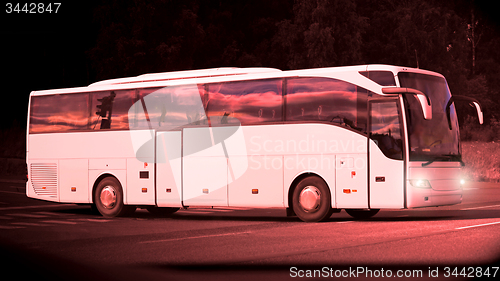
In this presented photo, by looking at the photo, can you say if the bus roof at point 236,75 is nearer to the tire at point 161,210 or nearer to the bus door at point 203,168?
the bus door at point 203,168

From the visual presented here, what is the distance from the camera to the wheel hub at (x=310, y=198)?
14.6 meters

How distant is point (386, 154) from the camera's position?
13914 mm

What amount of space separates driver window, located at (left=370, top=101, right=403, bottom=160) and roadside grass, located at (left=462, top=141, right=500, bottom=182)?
1914 centimetres

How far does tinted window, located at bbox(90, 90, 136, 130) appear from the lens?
17.4 m

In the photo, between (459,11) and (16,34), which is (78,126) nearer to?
(16,34)

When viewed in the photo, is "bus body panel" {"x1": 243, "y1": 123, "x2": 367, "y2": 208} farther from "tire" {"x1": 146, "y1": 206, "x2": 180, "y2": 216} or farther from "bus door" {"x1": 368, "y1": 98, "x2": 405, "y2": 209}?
"tire" {"x1": 146, "y1": 206, "x2": 180, "y2": 216}

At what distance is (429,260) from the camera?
9.09 meters

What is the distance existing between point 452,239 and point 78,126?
10931mm

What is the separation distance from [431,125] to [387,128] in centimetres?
114

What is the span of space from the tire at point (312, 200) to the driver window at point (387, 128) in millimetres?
1607

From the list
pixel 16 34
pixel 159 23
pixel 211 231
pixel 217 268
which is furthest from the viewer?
pixel 16 34

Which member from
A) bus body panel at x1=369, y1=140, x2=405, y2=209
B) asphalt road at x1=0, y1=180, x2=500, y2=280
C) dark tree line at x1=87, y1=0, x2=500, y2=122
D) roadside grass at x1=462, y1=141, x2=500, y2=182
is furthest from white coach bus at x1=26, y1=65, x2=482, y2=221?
dark tree line at x1=87, y1=0, x2=500, y2=122

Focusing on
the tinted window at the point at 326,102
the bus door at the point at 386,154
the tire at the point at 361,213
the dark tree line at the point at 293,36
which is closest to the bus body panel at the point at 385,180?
the bus door at the point at 386,154

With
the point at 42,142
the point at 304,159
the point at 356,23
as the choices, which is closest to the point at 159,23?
the point at 356,23
